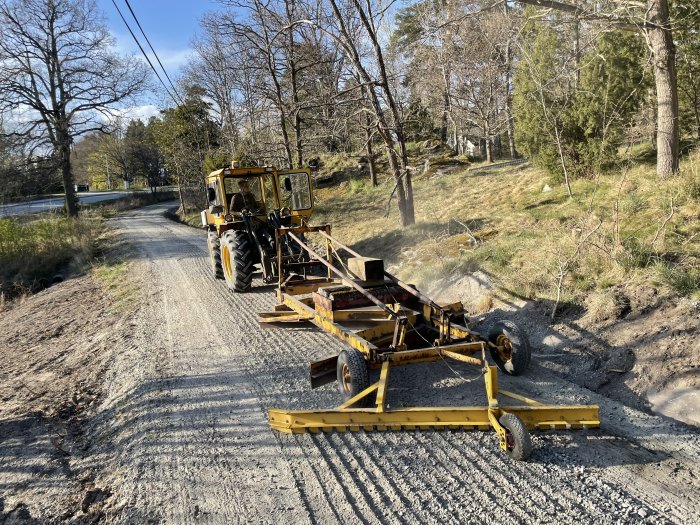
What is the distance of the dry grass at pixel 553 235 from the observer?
6.09 m

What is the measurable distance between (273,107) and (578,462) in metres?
16.4

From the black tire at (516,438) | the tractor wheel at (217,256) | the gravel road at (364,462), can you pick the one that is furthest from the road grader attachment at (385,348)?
the tractor wheel at (217,256)

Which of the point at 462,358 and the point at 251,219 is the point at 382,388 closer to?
the point at 462,358

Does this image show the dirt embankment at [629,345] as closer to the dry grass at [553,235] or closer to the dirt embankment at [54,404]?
the dry grass at [553,235]

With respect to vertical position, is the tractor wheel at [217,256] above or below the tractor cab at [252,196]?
below

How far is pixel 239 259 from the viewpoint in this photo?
9430 millimetres

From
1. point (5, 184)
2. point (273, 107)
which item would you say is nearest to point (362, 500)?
point (273, 107)

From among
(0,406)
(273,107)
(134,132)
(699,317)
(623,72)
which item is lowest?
(0,406)

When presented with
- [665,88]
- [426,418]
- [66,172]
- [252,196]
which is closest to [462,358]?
[426,418]

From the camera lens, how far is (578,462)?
12.2ft

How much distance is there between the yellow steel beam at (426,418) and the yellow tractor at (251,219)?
465 cm

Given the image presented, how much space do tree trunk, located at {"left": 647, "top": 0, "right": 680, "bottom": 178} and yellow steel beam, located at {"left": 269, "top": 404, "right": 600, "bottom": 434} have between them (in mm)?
6229

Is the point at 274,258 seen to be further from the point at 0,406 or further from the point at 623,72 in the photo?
the point at 623,72

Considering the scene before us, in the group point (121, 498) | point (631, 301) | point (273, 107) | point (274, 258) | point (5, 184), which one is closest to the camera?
point (121, 498)
